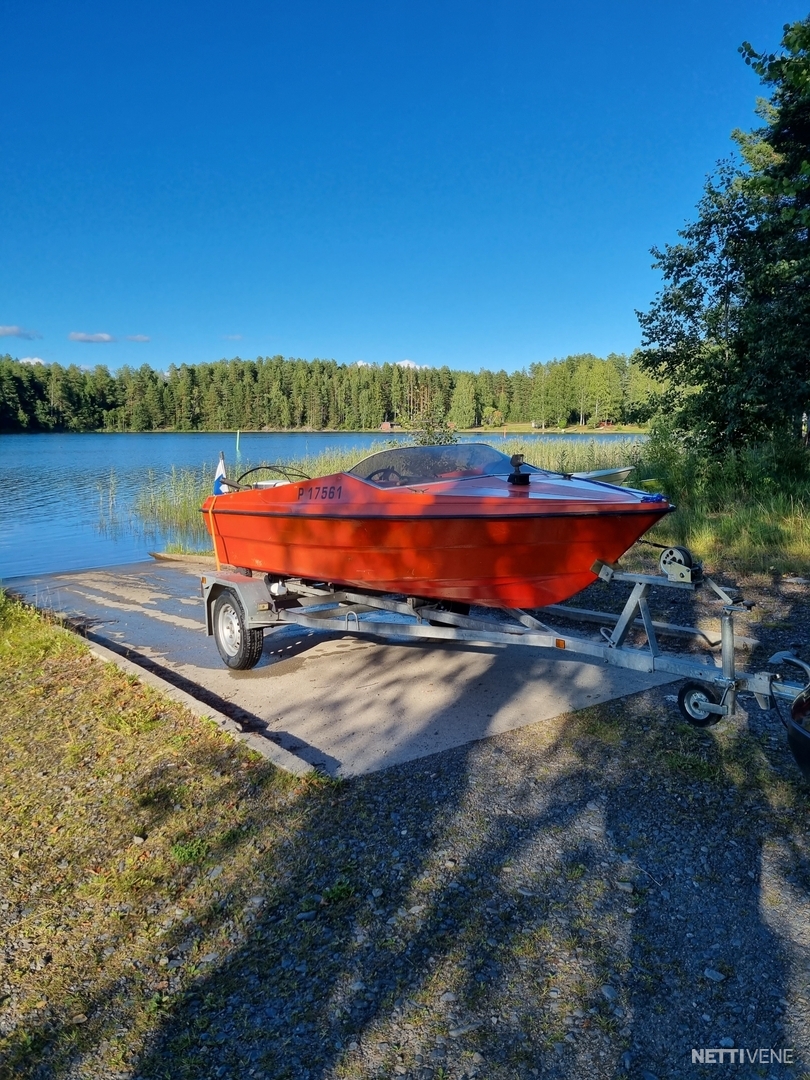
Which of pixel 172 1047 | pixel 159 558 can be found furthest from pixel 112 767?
pixel 159 558

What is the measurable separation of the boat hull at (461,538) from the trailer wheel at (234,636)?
0.65 metres

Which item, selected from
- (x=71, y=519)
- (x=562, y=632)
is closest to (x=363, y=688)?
(x=562, y=632)

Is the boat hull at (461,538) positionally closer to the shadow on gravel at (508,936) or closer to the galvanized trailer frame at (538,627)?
the galvanized trailer frame at (538,627)

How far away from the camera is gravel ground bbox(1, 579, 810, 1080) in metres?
2.07

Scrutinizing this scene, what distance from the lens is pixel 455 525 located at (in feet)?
14.3

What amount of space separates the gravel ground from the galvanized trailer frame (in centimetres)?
48

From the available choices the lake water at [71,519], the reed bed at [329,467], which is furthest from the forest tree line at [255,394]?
the reed bed at [329,467]

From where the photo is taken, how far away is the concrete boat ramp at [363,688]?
4184mm

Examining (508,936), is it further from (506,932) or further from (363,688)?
(363,688)

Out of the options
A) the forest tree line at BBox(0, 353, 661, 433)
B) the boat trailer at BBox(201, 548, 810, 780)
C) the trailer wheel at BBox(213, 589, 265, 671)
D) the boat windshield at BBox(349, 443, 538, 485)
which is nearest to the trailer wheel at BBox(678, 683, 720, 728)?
the boat trailer at BBox(201, 548, 810, 780)

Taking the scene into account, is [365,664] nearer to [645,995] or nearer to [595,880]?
[595,880]

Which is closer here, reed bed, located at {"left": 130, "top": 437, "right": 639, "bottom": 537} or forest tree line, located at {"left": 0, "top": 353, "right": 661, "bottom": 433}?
reed bed, located at {"left": 130, "top": 437, "right": 639, "bottom": 537}

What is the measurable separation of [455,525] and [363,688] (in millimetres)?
1559

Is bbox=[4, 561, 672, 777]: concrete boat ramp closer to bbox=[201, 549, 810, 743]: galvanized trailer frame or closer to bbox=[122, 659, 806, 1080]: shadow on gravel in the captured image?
bbox=[201, 549, 810, 743]: galvanized trailer frame
